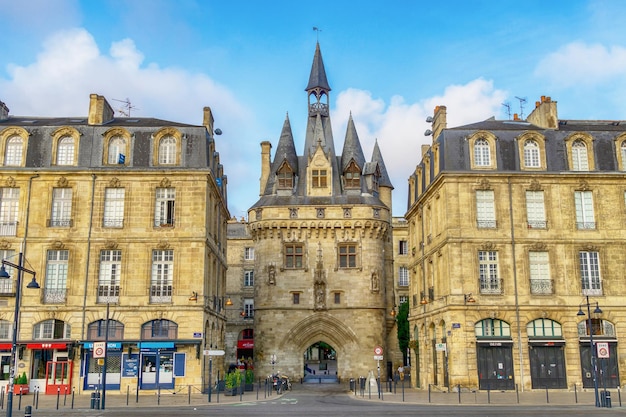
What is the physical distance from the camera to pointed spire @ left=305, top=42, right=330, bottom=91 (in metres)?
54.2

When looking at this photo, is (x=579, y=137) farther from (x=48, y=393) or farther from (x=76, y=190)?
(x=48, y=393)

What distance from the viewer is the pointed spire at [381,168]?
52.6 meters

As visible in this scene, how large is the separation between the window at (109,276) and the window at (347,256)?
19.0m

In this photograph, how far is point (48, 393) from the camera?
30000 millimetres

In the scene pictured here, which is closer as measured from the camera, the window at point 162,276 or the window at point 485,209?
the window at point 162,276

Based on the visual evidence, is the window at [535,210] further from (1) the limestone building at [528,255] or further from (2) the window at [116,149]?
(2) the window at [116,149]

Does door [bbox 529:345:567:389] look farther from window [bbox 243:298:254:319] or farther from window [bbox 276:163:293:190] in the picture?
window [bbox 243:298:254:319]

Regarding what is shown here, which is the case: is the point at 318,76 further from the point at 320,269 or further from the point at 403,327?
the point at 403,327

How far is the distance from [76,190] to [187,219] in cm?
564

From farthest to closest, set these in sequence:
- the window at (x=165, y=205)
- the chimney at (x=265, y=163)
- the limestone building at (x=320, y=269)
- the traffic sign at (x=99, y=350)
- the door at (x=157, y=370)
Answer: the chimney at (x=265, y=163) → the limestone building at (x=320, y=269) → the window at (x=165, y=205) → the door at (x=157, y=370) → the traffic sign at (x=99, y=350)

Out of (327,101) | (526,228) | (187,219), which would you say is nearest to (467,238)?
(526,228)

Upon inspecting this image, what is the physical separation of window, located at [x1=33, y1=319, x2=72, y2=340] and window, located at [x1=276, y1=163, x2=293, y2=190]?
841 inches

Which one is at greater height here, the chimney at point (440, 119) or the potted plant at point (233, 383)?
the chimney at point (440, 119)

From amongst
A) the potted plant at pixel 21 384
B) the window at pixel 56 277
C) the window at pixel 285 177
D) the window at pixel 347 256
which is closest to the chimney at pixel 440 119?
the window at pixel 347 256
